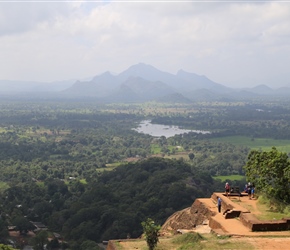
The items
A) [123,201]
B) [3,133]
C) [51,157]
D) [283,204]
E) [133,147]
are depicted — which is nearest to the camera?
[283,204]

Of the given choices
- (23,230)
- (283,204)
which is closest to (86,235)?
(23,230)

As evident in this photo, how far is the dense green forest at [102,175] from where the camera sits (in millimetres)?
47938

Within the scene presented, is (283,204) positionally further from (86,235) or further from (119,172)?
(119,172)

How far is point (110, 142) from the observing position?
116625 mm

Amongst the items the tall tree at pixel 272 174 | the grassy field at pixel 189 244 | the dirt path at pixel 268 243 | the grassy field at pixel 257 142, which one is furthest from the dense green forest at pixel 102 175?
the dirt path at pixel 268 243

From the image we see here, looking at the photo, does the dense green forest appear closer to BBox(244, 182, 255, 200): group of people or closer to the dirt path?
BBox(244, 182, 255, 200): group of people

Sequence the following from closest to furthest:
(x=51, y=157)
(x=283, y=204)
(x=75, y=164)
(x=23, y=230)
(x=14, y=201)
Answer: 1. (x=283, y=204)
2. (x=23, y=230)
3. (x=14, y=201)
4. (x=75, y=164)
5. (x=51, y=157)

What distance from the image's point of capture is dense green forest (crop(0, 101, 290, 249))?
47.9 m

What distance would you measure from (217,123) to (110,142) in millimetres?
66209

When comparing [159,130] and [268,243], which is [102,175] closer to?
[268,243]

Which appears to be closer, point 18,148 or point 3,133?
point 18,148

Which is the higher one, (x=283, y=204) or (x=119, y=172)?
(x=283, y=204)

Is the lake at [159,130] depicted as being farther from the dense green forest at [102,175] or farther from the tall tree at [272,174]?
the tall tree at [272,174]

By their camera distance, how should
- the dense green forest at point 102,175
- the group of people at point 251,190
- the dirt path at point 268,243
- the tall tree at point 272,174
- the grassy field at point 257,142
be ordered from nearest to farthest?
the dirt path at point 268,243 < the tall tree at point 272,174 < the group of people at point 251,190 < the dense green forest at point 102,175 < the grassy field at point 257,142
